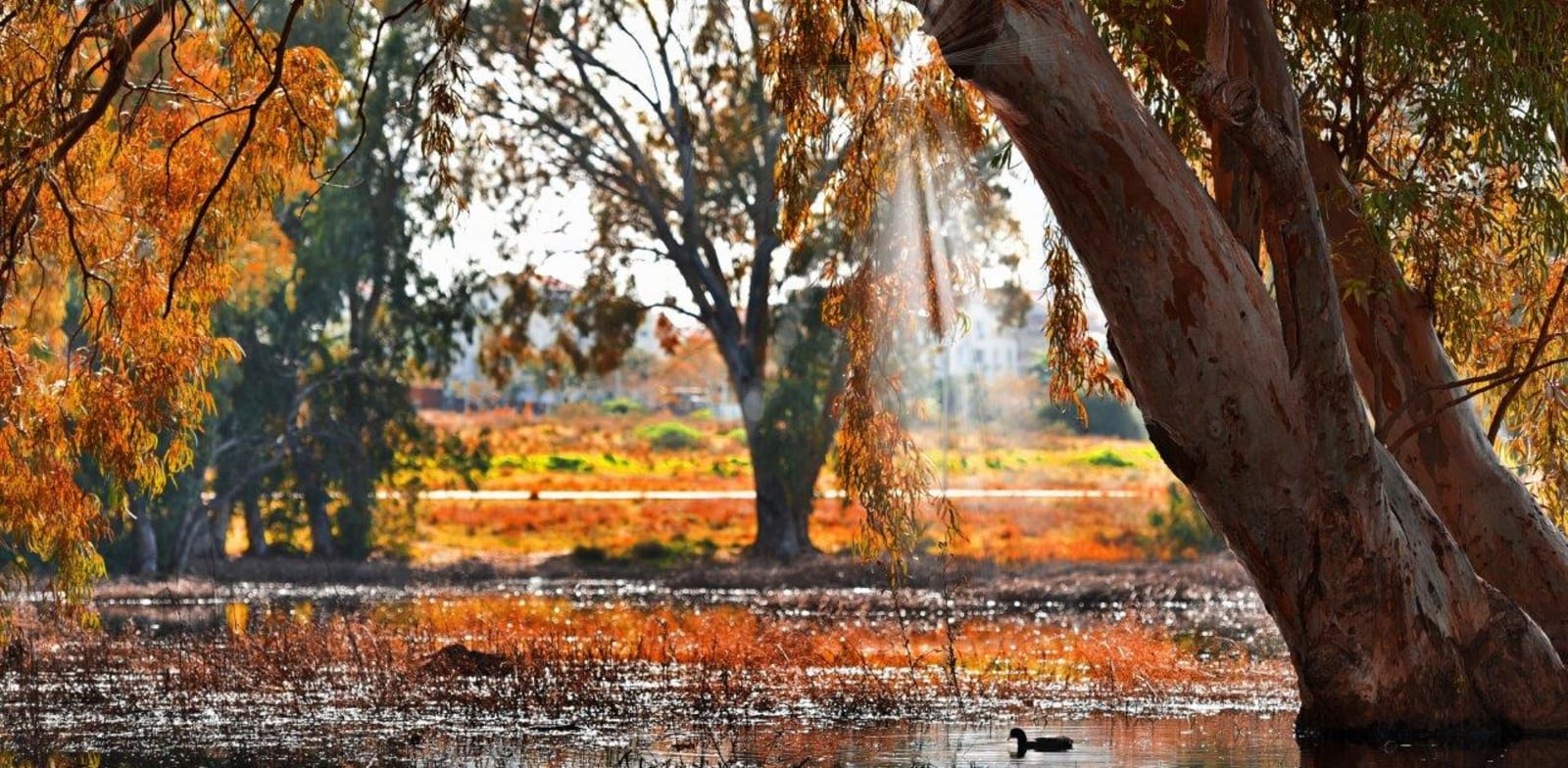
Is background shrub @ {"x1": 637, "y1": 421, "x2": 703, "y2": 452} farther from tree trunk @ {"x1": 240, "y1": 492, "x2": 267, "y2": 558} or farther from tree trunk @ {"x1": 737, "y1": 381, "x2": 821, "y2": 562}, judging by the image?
tree trunk @ {"x1": 737, "y1": 381, "x2": 821, "y2": 562}

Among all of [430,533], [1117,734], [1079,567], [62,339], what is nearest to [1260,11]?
[1117,734]

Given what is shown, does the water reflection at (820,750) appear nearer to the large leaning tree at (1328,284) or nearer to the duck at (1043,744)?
the duck at (1043,744)

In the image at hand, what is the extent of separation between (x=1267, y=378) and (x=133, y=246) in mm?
5358

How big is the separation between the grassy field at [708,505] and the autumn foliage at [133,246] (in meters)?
10.0

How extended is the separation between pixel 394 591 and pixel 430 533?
9.13 metres

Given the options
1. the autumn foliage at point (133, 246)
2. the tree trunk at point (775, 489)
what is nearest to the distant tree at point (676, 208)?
the tree trunk at point (775, 489)

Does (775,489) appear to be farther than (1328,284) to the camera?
Yes

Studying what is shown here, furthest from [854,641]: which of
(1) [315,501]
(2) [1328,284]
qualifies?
(1) [315,501]

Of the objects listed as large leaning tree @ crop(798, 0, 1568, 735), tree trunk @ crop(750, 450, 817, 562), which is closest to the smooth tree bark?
large leaning tree @ crop(798, 0, 1568, 735)

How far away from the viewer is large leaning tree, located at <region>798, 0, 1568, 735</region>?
7.51 m

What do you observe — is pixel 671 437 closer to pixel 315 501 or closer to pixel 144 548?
pixel 315 501

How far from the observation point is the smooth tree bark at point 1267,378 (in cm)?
742

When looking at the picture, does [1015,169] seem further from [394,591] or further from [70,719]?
[394,591]

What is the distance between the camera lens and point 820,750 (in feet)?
26.8
